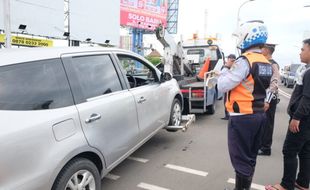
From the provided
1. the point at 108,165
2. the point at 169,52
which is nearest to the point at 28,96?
the point at 108,165

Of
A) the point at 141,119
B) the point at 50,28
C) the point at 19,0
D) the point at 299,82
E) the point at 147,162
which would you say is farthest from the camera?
the point at 50,28

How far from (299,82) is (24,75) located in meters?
3.03

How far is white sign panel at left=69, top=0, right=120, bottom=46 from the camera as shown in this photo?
770 inches

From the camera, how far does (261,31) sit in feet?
10.1

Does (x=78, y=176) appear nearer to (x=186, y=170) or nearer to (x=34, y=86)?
(x=34, y=86)

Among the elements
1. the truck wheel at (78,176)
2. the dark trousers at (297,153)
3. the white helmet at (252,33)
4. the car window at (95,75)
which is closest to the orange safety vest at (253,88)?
the white helmet at (252,33)

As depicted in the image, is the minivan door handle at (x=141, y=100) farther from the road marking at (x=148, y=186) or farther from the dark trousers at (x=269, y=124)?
the dark trousers at (x=269, y=124)

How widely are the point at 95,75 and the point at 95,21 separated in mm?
19481

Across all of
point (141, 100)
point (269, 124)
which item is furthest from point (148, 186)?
point (269, 124)

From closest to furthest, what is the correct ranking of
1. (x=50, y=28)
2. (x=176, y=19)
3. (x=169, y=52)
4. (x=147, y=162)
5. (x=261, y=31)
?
(x=261, y=31) < (x=147, y=162) < (x=169, y=52) < (x=50, y=28) < (x=176, y=19)

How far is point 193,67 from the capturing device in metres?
10.3

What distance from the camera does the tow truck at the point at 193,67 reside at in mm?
7484

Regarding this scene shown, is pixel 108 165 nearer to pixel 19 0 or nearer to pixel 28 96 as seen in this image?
pixel 28 96

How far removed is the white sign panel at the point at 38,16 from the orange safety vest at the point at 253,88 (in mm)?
13980
